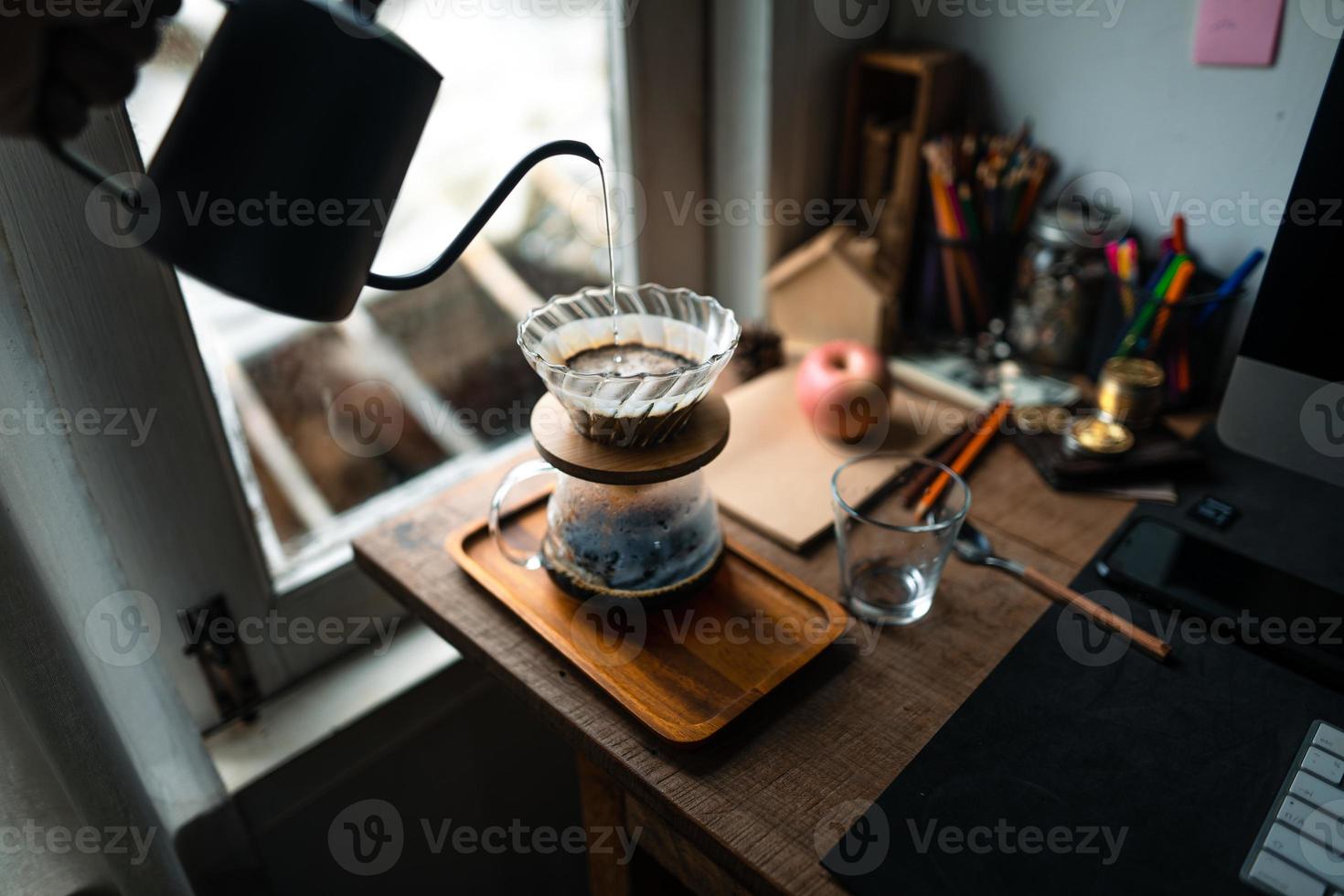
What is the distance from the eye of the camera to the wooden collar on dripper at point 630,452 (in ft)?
2.27

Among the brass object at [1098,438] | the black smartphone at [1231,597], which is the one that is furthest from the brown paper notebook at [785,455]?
the black smartphone at [1231,597]

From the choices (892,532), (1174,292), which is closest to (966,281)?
(1174,292)

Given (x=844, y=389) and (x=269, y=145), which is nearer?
(x=269, y=145)

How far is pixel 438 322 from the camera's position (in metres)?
1.10

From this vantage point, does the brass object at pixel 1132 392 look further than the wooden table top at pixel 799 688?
Yes

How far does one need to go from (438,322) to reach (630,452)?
0.49 metres

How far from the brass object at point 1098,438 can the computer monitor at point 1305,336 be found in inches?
5.7

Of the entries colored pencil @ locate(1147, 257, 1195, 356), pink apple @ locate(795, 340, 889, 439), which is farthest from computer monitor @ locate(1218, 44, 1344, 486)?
pink apple @ locate(795, 340, 889, 439)

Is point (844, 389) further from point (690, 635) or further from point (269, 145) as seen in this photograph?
point (269, 145)

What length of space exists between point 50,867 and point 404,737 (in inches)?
14.1

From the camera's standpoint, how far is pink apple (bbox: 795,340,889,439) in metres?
0.98

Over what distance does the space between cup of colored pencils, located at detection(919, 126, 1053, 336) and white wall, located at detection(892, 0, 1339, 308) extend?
51 mm

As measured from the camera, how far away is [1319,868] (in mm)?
563

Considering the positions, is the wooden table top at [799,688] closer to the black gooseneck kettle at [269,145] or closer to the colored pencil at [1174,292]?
the colored pencil at [1174,292]
